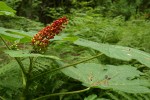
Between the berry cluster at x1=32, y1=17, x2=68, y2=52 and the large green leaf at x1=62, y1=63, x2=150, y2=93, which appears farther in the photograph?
the large green leaf at x1=62, y1=63, x2=150, y2=93

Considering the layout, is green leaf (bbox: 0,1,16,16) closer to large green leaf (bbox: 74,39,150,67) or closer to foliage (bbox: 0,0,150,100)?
foliage (bbox: 0,0,150,100)

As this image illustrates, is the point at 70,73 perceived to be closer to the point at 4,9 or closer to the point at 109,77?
the point at 109,77

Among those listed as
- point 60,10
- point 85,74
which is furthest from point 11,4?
point 85,74

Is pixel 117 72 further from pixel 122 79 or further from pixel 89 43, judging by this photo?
pixel 89 43

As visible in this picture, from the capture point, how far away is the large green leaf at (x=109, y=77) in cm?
145

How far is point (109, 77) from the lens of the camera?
1.56m

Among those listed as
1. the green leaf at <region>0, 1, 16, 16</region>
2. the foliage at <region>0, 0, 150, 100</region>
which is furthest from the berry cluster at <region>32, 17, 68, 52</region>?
the green leaf at <region>0, 1, 16, 16</region>

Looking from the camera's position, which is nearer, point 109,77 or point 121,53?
point 121,53

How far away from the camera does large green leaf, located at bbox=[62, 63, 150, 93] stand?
145 cm

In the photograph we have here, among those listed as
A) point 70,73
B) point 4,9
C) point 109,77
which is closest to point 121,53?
point 109,77

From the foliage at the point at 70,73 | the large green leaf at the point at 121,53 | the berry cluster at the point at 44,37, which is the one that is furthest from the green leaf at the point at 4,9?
the large green leaf at the point at 121,53

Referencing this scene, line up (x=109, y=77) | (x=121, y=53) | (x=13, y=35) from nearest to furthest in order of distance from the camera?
(x=121, y=53) → (x=13, y=35) → (x=109, y=77)

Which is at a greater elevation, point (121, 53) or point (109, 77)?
point (121, 53)

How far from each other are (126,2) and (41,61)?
9.44 metres
